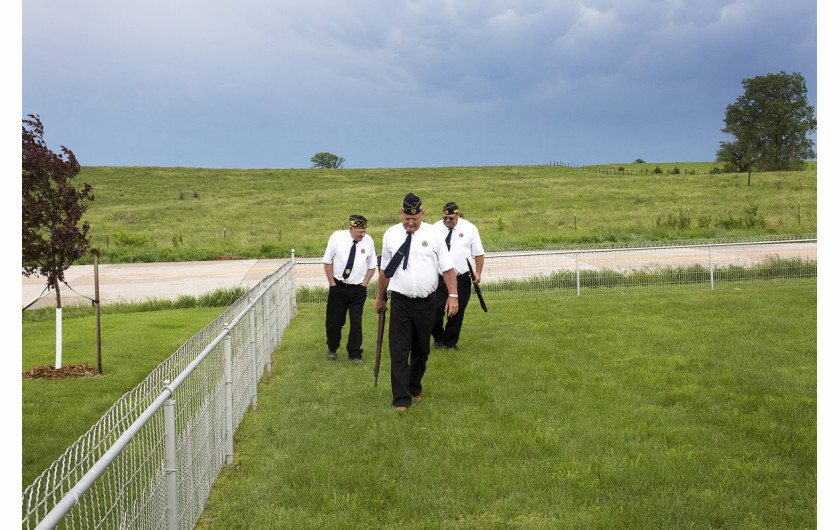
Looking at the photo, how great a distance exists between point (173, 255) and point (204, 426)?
2460 centimetres

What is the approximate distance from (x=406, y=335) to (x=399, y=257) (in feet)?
2.77

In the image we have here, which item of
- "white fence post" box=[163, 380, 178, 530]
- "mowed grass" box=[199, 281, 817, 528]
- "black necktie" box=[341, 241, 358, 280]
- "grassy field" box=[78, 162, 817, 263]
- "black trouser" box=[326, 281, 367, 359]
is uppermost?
"grassy field" box=[78, 162, 817, 263]

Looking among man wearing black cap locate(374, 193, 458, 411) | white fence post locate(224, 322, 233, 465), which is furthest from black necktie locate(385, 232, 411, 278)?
white fence post locate(224, 322, 233, 465)

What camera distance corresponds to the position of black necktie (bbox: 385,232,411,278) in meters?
6.84

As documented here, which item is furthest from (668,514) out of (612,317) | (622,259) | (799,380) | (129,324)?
(622,259)

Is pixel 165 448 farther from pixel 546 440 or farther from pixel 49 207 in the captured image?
pixel 49 207

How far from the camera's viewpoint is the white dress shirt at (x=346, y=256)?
9.25 metres

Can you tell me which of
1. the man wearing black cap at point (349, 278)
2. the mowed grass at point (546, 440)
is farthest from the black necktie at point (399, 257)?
the man wearing black cap at point (349, 278)

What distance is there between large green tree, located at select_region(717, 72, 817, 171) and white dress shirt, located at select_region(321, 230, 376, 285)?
65247mm

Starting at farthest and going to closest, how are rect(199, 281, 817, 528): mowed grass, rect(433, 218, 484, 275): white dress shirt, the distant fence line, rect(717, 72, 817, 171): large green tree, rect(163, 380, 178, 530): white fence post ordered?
rect(717, 72, 817, 171): large green tree, rect(433, 218, 484, 275): white dress shirt, rect(199, 281, 817, 528): mowed grass, rect(163, 380, 178, 530): white fence post, the distant fence line

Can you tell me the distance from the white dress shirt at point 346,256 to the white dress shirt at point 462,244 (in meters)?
1.18

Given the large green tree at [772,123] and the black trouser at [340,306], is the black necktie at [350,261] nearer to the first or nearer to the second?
the black trouser at [340,306]

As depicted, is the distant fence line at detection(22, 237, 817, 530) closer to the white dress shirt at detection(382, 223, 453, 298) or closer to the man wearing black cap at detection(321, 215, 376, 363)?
the man wearing black cap at detection(321, 215, 376, 363)

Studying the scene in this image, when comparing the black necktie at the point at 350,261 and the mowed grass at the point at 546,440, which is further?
the black necktie at the point at 350,261
